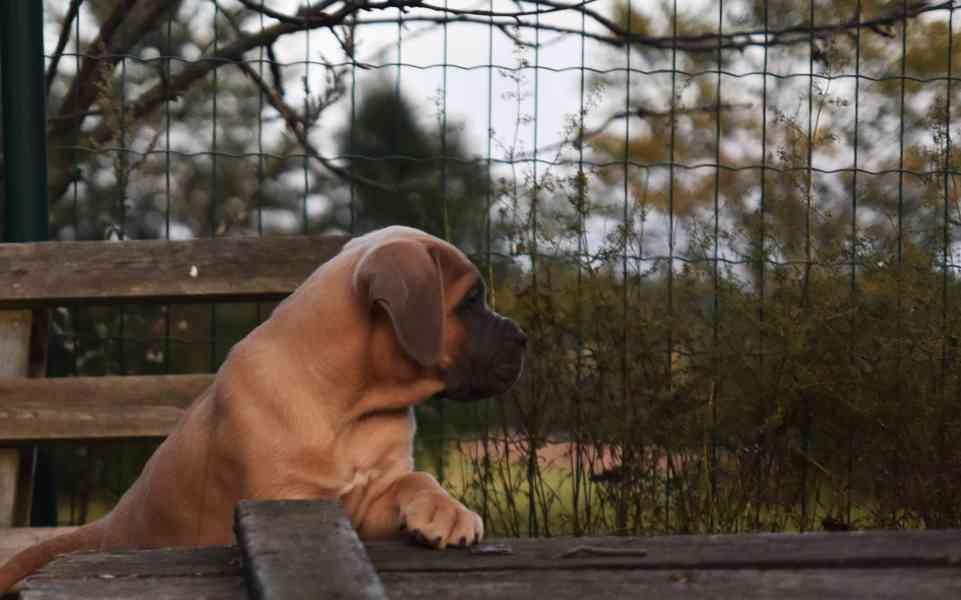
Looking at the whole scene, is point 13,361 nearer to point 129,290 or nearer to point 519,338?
point 129,290

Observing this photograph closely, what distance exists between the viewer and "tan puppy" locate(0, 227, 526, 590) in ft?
9.11

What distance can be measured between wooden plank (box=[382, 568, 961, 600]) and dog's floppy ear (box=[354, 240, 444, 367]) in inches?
33.5

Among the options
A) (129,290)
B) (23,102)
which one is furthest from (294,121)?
(129,290)

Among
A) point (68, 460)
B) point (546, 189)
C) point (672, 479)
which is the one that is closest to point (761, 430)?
point (672, 479)

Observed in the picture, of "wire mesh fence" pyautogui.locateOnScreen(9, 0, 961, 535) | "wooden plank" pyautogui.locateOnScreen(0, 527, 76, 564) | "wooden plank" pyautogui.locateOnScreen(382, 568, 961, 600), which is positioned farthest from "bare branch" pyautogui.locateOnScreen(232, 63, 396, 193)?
"wooden plank" pyautogui.locateOnScreen(382, 568, 961, 600)

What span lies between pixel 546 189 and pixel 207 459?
1964mm

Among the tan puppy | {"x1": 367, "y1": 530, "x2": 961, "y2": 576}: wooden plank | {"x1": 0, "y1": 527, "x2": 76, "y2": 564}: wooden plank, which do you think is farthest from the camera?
{"x1": 0, "y1": 527, "x2": 76, "y2": 564}: wooden plank

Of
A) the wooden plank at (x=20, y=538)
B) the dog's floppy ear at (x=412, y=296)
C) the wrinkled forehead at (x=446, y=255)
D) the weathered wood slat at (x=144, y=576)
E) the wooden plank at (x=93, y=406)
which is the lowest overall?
the wooden plank at (x=20, y=538)

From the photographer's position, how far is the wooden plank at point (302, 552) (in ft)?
5.66

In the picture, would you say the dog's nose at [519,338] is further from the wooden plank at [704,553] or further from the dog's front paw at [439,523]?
the wooden plank at [704,553]

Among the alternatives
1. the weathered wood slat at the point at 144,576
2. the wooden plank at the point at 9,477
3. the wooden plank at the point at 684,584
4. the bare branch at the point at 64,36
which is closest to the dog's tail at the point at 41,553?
the wooden plank at the point at 9,477

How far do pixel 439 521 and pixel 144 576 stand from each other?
564 mm

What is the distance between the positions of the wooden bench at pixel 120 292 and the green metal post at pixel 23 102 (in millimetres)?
225

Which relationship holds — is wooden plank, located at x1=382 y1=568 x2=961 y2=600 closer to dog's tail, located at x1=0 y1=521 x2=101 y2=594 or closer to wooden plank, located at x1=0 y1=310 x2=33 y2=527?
dog's tail, located at x1=0 y1=521 x2=101 y2=594
